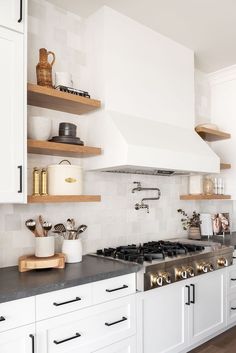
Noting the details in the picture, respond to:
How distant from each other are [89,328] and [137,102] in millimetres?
1704

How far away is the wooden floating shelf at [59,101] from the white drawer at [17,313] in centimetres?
124

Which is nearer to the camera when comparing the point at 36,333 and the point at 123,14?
the point at 36,333

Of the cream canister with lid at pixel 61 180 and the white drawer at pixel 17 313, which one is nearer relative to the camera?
the white drawer at pixel 17 313

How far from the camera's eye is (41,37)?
241 centimetres

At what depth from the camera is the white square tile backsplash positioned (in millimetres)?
2215

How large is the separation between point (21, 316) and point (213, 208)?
2.79m

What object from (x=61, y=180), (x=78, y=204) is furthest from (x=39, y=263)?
(x=78, y=204)

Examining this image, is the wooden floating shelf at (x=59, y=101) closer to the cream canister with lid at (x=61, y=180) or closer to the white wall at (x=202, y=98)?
the cream canister with lid at (x=61, y=180)

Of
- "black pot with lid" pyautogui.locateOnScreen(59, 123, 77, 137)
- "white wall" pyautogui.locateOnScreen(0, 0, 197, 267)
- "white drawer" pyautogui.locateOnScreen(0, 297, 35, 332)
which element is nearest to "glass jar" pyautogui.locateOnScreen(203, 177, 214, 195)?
"white wall" pyautogui.locateOnScreen(0, 0, 197, 267)

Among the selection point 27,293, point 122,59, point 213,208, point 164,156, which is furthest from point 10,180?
point 213,208

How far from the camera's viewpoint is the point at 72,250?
2.26 m

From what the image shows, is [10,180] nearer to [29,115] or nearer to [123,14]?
[29,115]

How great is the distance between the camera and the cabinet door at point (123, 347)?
1.97 meters

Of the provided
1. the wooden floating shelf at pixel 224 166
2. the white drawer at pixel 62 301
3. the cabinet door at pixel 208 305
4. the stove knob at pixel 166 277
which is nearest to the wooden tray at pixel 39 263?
the white drawer at pixel 62 301
